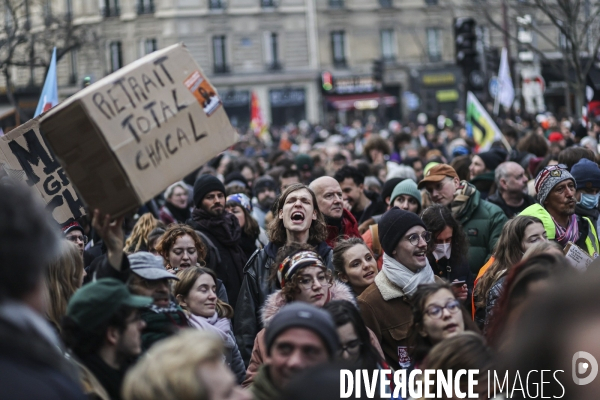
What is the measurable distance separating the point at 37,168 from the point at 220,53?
47206 mm

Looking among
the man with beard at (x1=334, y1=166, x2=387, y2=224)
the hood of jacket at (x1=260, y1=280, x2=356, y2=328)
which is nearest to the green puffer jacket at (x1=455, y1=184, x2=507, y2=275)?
the man with beard at (x1=334, y1=166, x2=387, y2=224)

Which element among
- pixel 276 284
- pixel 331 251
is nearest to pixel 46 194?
pixel 276 284

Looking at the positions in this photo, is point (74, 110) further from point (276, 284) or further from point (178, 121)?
point (276, 284)

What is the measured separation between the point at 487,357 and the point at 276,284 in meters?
2.21

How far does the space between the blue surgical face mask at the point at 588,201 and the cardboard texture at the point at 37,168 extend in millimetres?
4202

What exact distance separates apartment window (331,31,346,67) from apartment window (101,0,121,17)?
12311mm

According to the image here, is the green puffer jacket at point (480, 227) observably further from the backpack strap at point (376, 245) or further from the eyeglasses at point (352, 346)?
the eyeglasses at point (352, 346)

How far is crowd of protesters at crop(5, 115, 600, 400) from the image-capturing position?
2773 millimetres

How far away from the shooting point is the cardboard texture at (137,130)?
168 inches

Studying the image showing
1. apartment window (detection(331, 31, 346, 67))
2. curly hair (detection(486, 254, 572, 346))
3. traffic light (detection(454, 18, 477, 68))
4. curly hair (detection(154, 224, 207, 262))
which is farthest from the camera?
apartment window (detection(331, 31, 346, 67))

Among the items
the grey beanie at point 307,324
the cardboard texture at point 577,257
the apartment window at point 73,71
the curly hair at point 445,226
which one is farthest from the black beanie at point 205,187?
the apartment window at point 73,71

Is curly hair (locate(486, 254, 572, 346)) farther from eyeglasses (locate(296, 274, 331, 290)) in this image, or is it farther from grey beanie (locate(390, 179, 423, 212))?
grey beanie (locate(390, 179, 423, 212))

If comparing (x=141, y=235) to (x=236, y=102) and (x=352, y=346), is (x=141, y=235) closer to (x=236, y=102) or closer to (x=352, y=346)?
(x=352, y=346)

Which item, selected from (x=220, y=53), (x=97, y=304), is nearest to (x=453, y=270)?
(x=97, y=304)
